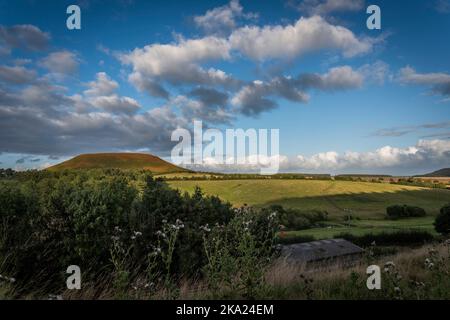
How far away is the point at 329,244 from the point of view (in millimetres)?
35938

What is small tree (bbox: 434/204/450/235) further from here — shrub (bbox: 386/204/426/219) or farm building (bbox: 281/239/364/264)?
shrub (bbox: 386/204/426/219)

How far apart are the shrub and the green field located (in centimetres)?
159

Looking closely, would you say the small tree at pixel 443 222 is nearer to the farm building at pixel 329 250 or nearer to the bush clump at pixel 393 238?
the bush clump at pixel 393 238

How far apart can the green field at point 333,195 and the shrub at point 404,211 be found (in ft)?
5.21

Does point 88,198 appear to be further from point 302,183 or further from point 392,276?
point 302,183

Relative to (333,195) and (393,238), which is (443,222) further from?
(333,195)

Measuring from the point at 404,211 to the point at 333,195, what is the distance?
16.4 metres

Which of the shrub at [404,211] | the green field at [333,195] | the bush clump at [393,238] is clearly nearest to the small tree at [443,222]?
the bush clump at [393,238]

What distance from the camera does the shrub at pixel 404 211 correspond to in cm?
8681

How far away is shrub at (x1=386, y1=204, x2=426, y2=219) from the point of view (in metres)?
86.8

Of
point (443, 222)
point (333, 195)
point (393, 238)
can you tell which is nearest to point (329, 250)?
point (393, 238)

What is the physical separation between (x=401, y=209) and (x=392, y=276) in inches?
3532

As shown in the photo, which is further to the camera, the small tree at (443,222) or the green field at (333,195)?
the green field at (333,195)

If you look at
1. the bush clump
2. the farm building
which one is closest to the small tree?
the bush clump
